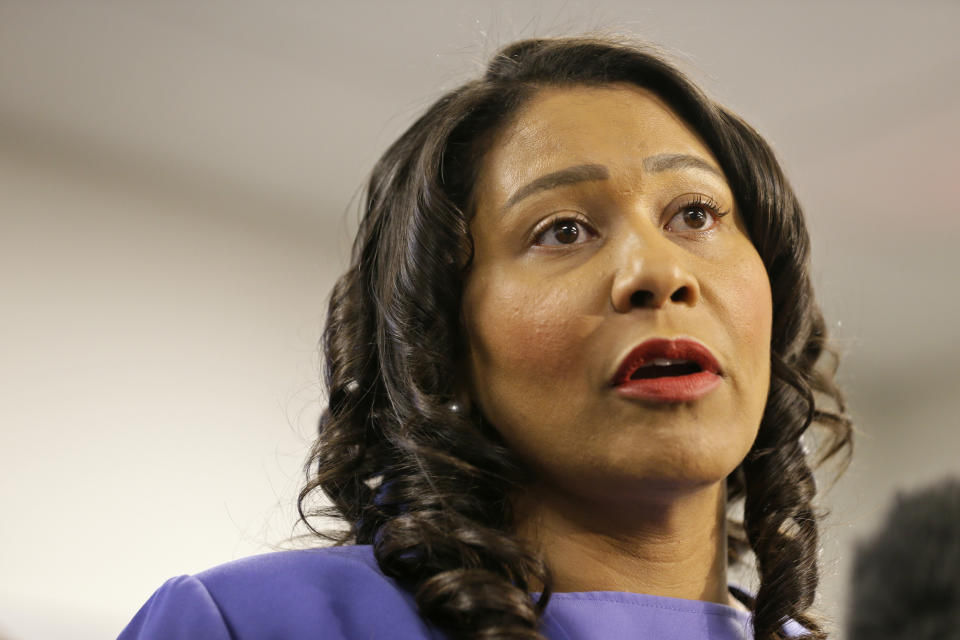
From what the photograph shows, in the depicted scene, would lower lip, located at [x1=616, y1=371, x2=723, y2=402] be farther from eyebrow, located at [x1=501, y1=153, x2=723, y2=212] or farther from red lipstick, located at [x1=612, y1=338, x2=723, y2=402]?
eyebrow, located at [x1=501, y1=153, x2=723, y2=212]

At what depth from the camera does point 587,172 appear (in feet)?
4.07

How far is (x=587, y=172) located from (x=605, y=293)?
0.15m

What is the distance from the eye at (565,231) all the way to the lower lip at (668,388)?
18 cm

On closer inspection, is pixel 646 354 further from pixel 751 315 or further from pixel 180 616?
pixel 180 616

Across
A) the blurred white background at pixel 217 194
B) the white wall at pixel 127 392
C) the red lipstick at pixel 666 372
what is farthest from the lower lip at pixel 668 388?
the white wall at pixel 127 392

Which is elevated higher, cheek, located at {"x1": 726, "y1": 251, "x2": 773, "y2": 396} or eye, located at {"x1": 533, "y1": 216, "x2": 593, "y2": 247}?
eye, located at {"x1": 533, "y1": 216, "x2": 593, "y2": 247}

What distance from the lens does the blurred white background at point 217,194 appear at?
9.48 feet

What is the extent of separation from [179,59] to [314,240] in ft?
3.07

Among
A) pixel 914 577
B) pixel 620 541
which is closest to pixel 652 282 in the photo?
pixel 620 541

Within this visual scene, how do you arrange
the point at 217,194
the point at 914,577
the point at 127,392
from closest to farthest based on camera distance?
1. the point at 914,577
2. the point at 127,392
3. the point at 217,194

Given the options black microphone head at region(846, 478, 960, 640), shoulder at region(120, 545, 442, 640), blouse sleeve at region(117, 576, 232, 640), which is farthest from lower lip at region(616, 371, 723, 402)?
A: black microphone head at region(846, 478, 960, 640)

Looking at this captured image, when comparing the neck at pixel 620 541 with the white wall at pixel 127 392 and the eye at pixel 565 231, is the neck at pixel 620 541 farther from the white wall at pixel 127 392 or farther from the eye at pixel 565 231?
the white wall at pixel 127 392

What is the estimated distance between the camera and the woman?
42.3 inches

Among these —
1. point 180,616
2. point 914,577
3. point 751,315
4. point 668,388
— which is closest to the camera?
point 914,577
